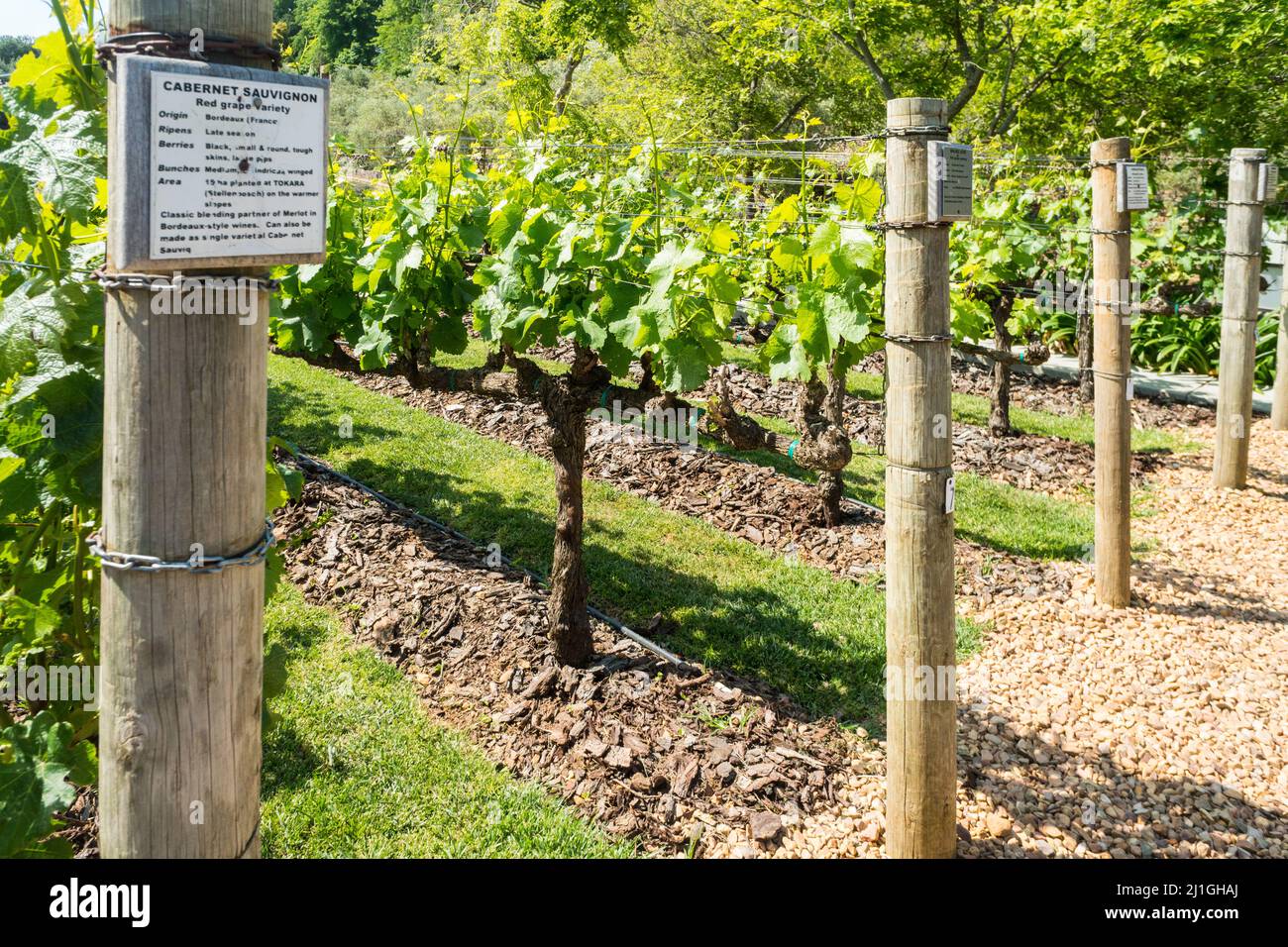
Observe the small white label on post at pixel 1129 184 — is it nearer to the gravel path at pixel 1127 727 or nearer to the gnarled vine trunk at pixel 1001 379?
the gravel path at pixel 1127 727

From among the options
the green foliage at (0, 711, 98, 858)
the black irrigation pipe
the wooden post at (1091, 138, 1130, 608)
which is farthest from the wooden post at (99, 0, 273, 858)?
the wooden post at (1091, 138, 1130, 608)

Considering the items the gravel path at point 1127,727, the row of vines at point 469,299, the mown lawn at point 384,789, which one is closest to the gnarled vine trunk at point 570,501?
the row of vines at point 469,299

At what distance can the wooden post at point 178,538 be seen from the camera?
180 centimetres

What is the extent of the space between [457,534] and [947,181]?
Result: 4.03 metres

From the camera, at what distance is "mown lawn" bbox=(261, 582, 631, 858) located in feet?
11.9

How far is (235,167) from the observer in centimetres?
178

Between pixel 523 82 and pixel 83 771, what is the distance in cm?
→ 1582

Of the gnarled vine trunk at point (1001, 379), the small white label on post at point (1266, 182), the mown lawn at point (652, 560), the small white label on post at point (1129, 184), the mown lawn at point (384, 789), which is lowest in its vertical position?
the mown lawn at point (384, 789)

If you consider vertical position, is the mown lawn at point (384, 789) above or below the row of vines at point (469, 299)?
below

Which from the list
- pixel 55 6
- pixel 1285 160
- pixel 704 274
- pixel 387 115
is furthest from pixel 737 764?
pixel 387 115

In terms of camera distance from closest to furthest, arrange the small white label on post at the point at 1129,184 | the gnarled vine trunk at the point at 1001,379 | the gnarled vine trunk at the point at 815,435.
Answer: the small white label on post at the point at 1129,184, the gnarled vine trunk at the point at 815,435, the gnarled vine trunk at the point at 1001,379

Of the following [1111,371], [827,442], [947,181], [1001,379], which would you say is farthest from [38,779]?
[1001,379]

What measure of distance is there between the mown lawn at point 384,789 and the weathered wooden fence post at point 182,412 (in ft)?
4.83

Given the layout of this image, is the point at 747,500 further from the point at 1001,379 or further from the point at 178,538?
the point at 178,538
